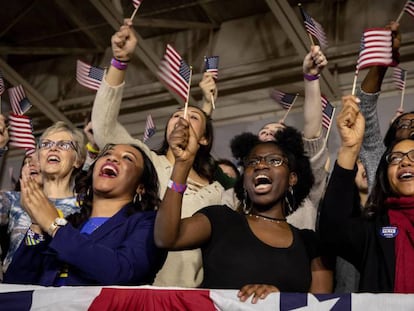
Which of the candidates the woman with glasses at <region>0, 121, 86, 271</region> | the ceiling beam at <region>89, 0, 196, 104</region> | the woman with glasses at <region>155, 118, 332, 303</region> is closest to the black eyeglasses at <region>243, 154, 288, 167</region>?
the woman with glasses at <region>155, 118, 332, 303</region>

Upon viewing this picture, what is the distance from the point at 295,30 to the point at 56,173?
11.9 ft

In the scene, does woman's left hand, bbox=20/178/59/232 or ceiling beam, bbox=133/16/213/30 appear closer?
woman's left hand, bbox=20/178/59/232

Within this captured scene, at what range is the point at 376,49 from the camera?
322 cm

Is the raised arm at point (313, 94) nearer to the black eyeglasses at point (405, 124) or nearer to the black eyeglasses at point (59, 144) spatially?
the black eyeglasses at point (405, 124)

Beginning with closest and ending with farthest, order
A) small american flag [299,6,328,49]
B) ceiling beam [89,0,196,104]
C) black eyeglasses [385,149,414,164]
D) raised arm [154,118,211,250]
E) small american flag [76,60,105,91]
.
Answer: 1. raised arm [154,118,211,250]
2. black eyeglasses [385,149,414,164]
3. small american flag [299,6,328,49]
4. small american flag [76,60,105,91]
5. ceiling beam [89,0,196,104]

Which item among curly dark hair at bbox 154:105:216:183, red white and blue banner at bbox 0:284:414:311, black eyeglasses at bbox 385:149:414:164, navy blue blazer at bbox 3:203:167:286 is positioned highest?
curly dark hair at bbox 154:105:216:183

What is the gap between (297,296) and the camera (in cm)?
204

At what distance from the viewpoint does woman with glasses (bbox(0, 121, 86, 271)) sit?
303cm

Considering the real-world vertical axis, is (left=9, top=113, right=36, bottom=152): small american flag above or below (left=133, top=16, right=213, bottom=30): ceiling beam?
below

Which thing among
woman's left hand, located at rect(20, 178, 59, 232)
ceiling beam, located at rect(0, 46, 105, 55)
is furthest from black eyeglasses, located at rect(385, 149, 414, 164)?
ceiling beam, located at rect(0, 46, 105, 55)

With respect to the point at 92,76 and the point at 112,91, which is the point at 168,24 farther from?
the point at 112,91

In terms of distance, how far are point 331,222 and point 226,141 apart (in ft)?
16.2

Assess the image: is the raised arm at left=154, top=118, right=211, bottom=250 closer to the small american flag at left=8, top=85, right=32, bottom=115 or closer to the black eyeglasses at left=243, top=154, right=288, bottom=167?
the black eyeglasses at left=243, top=154, right=288, bottom=167

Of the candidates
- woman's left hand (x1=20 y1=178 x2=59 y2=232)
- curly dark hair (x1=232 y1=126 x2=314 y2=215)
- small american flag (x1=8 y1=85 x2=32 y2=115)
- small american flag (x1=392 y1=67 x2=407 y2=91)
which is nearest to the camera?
woman's left hand (x1=20 y1=178 x2=59 y2=232)
